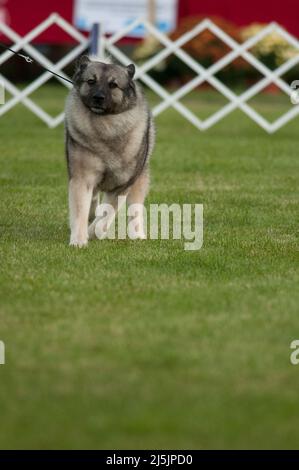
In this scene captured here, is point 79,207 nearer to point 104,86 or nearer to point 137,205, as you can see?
point 137,205

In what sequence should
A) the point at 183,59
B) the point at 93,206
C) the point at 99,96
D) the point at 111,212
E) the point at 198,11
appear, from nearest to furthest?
1. the point at 99,96
2. the point at 111,212
3. the point at 93,206
4. the point at 183,59
5. the point at 198,11

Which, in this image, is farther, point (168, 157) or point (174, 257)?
point (168, 157)

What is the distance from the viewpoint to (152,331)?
5.31m

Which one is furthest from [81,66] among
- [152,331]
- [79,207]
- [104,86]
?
[152,331]

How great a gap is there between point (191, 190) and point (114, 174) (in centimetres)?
295

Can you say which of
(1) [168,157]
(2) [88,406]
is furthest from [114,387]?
(1) [168,157]

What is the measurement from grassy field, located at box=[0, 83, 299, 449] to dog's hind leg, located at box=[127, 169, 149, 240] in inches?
8.0

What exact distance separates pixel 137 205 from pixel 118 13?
31.4ft

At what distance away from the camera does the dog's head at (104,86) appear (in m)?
7.34

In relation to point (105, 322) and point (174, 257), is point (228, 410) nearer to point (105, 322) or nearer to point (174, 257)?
point (105, 322)

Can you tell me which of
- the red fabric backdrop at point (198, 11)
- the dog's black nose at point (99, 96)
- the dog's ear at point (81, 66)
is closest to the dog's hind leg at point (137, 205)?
the dog's black nose at point (99, 96)

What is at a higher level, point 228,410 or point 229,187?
point 229,187
